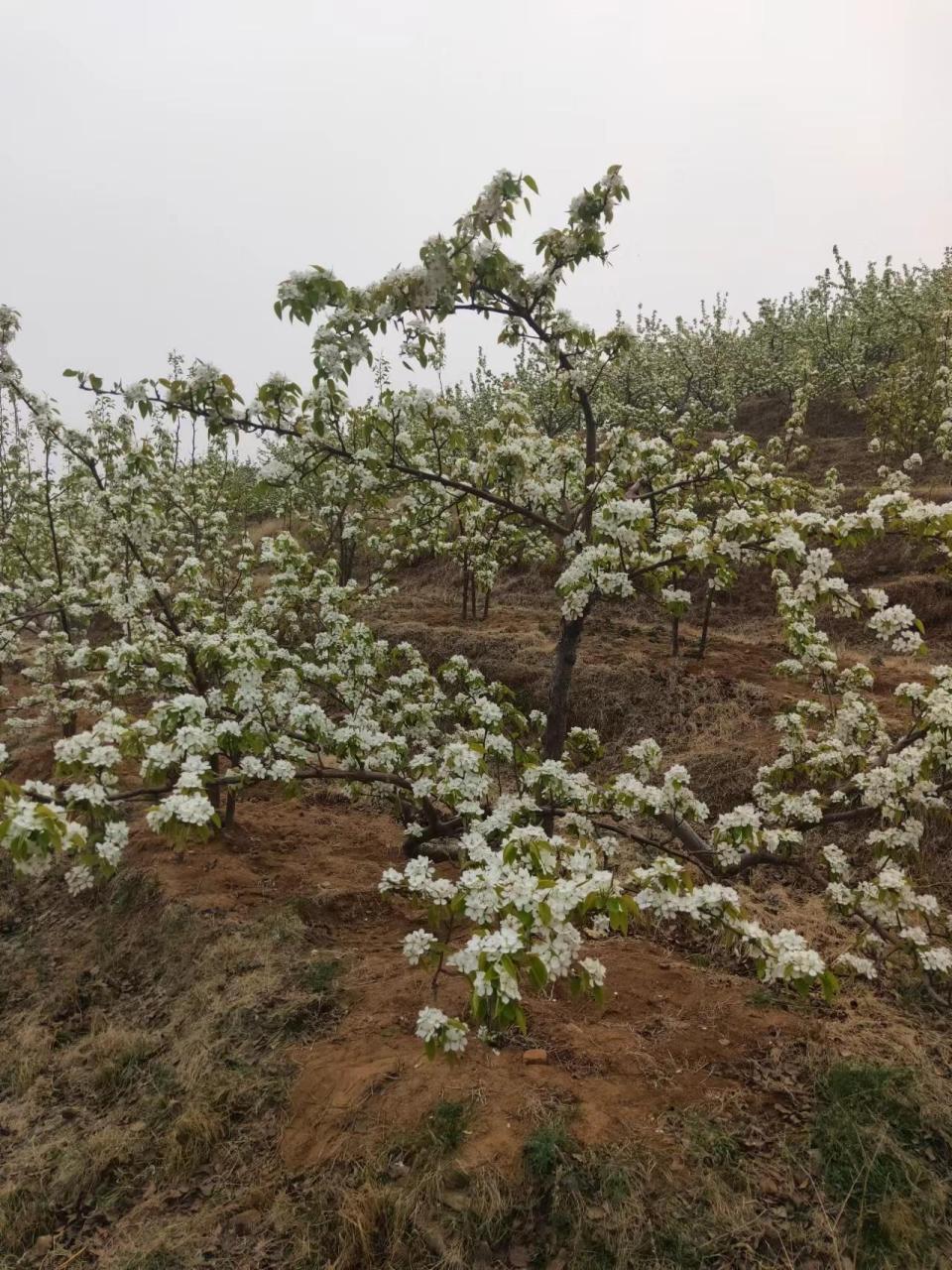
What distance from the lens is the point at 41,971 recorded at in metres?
7.44

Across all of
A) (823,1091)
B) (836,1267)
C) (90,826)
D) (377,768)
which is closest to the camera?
(836,1267)

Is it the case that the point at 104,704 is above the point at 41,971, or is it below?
Answer: above

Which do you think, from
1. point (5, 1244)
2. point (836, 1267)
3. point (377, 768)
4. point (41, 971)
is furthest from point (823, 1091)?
point (41, 971)

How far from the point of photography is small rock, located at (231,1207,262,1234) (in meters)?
4.16

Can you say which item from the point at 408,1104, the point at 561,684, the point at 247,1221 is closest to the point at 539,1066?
the point at 408,1104

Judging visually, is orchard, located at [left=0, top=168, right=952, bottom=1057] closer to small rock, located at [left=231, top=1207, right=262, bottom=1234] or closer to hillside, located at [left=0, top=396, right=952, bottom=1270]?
hillside, located at [left=0, top=396, right=952, bottom=1270]

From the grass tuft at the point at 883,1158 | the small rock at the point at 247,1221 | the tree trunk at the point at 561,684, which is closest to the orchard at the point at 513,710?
the tree trunk at the point at 561,684

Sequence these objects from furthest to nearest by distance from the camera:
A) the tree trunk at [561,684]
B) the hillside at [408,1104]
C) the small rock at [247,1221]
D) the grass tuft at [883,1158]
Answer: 1. the tree trunk at [561,684]
2. the small rock at [247,1221]
3. the hillside at [408,1104]
4. the grass tuft at [883,1158]

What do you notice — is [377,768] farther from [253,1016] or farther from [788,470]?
[788,470]

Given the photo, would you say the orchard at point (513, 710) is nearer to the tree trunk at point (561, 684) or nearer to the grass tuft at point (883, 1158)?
the tree trunk at point (561, 684)

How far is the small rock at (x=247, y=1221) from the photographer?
4.16m

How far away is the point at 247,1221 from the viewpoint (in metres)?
4.20

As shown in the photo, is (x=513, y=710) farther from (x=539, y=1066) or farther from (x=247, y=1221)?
(x=247, y=1221)

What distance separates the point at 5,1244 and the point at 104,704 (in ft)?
19.0
